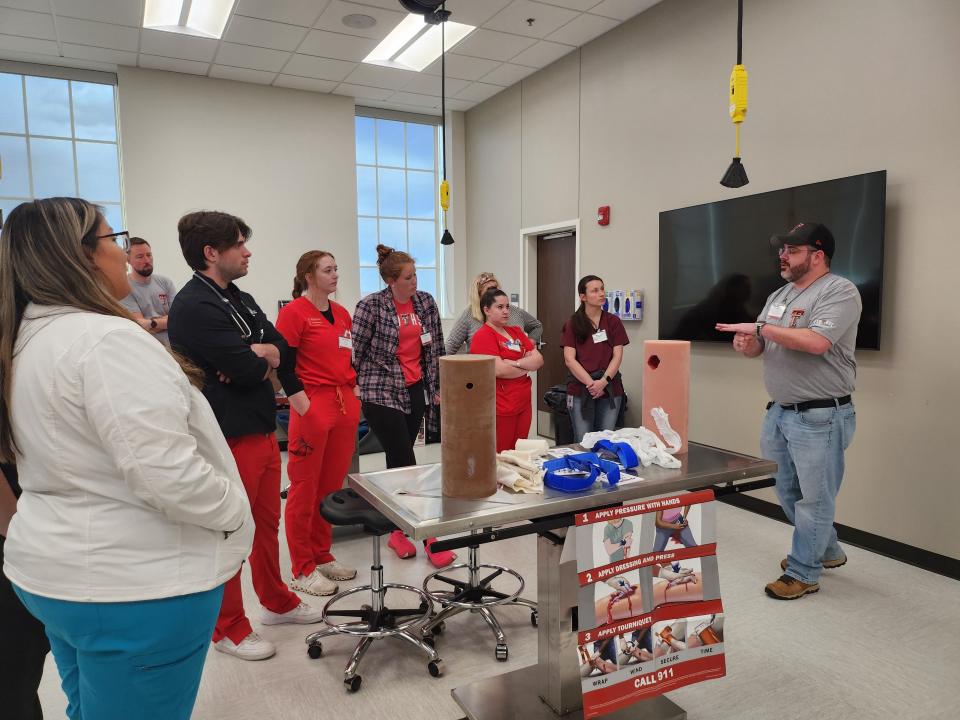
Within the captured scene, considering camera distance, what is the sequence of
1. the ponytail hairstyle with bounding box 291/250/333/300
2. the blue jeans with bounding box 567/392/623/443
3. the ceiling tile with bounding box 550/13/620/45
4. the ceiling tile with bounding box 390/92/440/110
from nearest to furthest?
the ponytail hairstyle with bounding box 291/250/333/300, the blue jeans with bounding box 567/392/623/443, the ceiling tile with bounding box 550/13/620/45, the ceiling tile with bounding box 390/92/440/110

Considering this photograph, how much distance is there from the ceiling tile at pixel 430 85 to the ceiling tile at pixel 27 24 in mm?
2785

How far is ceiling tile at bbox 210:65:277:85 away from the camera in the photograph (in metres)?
5.43

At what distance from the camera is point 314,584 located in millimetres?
2811

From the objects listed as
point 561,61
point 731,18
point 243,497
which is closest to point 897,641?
point 243,497

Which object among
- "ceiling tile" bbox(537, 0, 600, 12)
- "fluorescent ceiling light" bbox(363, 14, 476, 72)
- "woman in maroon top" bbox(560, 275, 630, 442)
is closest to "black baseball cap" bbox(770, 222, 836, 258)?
"woman in maroon top" bbox(560, 275, 630, 442)

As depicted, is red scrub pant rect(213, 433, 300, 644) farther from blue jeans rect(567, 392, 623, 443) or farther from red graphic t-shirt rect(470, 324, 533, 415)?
blue jeans rect(567, 392, 623, 443)

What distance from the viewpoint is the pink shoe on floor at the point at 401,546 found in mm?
3193

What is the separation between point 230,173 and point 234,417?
173 inches

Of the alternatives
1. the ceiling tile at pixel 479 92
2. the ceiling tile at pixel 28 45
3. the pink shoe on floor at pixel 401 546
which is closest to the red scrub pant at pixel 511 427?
the pink shoe on floor at pixel 401 546

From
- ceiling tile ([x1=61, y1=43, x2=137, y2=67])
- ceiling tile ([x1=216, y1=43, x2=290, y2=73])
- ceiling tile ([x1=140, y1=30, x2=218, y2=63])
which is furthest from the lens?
ceiling tile ([x1=216, y1=43, x2=290, y2=73])

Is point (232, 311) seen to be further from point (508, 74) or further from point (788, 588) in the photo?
point (508, 74)

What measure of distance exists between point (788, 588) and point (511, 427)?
144 centimetres

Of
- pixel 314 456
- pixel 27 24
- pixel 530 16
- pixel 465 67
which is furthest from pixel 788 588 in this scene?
pixel 27 24

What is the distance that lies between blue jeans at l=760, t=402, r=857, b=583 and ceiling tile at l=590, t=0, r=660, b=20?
3.01 m
